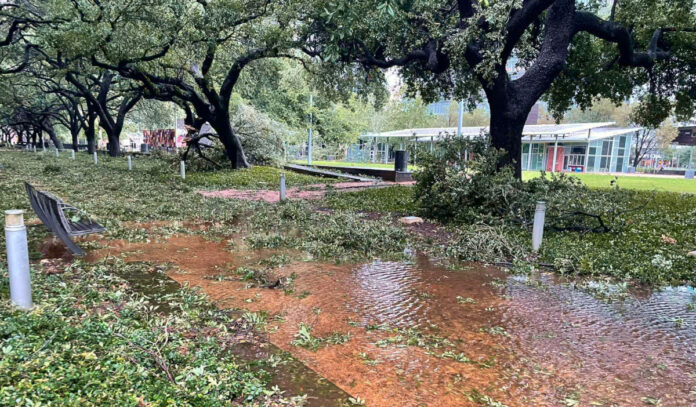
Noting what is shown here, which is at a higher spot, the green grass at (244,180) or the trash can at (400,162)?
the trash can at (400,162)

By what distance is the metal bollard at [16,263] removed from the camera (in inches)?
144

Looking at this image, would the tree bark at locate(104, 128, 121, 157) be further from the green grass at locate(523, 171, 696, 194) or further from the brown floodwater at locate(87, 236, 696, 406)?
the green grass at locate(523, 171, 696, 194)

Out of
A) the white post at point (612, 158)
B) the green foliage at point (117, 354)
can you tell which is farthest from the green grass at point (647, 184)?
the green foliage at point (117, 354)

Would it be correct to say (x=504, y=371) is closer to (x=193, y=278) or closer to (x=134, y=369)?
(x=134, y=369)

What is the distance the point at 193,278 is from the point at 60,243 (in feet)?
10.1

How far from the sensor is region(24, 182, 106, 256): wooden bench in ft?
18.7

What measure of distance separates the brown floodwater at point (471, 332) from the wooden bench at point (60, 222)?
0.45 metres

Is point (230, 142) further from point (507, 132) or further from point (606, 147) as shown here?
point (606, 147)

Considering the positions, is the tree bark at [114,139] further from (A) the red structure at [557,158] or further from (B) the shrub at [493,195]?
(A) the red structure at [557,158]

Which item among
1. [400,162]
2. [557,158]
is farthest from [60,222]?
[557,158]

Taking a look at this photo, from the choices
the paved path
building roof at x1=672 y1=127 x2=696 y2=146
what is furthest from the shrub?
building roof at x1=672 y1=127 x2=696 y2=146

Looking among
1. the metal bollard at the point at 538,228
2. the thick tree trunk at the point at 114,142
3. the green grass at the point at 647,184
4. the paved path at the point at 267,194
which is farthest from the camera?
the thick tree trunk at the point at 114,142

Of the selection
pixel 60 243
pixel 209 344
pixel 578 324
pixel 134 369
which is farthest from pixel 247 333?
pixel 60 243

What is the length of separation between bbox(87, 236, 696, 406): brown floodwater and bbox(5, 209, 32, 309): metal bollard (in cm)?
167
